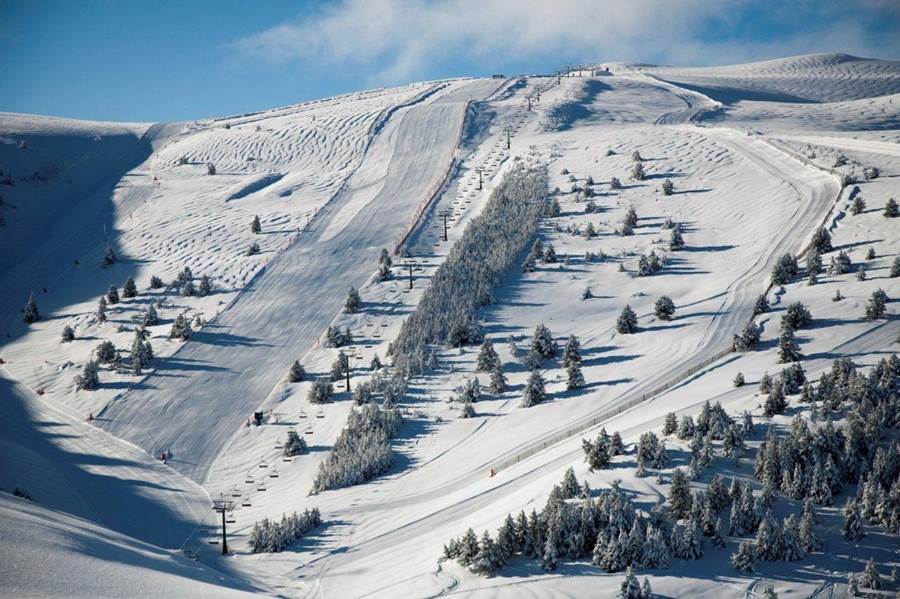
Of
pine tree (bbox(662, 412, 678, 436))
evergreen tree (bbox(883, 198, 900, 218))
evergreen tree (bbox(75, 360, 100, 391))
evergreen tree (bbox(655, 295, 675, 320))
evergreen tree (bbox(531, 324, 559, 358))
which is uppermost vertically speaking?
evergreen tree (bbox(883, 198, 900, 218))

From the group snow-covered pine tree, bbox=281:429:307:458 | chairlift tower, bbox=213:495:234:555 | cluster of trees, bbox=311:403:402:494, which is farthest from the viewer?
snow-covered pine tree, bbox=281:429:307:458

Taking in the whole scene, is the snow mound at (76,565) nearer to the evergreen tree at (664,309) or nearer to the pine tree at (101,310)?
the evergreen tree at (664,309)

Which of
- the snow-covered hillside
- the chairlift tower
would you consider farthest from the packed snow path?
the chairlift tower

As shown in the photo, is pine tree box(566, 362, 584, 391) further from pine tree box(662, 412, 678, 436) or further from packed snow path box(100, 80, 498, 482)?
packed snow path box(100, 80, 498, 482)

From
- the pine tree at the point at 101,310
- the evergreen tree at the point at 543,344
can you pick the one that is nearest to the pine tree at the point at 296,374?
the evergreen tree at the point at 543,344

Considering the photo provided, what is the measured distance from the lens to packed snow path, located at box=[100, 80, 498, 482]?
40062 mm

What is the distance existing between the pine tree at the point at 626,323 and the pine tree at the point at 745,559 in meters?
21.5

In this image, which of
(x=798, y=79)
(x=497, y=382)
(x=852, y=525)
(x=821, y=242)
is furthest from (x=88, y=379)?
(x=798, y=79)

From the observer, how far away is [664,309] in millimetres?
41438

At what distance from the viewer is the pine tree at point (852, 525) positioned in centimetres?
2062

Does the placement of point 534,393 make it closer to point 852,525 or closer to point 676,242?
point 852,525

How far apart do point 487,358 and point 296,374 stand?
1183 centimetres

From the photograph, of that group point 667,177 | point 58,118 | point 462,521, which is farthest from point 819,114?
point 58,118

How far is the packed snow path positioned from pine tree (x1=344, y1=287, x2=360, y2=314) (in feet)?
5.13
